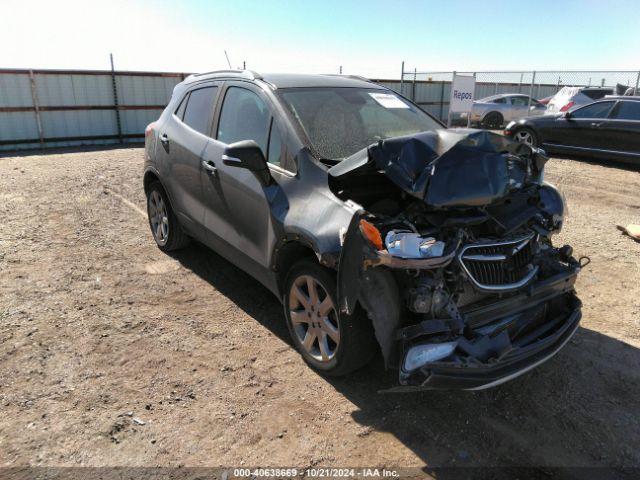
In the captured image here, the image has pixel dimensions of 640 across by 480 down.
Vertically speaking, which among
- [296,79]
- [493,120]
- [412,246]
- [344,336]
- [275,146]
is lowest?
[493,120]

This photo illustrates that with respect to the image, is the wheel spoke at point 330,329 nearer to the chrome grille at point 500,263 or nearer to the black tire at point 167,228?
the chrome grille at point 500,263

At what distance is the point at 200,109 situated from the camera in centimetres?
457

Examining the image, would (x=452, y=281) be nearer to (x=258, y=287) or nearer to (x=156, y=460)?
(x=156, y=460)

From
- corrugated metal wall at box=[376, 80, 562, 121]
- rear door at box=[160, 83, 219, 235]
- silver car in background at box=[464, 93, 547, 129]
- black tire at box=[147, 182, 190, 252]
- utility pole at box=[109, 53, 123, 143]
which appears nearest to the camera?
rear door at box=[160, 83, 219, 235]

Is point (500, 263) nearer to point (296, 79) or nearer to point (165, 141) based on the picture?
point (296, 79)

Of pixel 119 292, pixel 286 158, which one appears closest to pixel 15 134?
pixel 119 292

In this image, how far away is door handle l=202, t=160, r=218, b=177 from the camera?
13.2ft

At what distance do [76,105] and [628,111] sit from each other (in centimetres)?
1441

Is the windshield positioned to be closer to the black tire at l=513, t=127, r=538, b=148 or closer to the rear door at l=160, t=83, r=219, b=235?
the rear door at l=160, t=83, r=219, b=235

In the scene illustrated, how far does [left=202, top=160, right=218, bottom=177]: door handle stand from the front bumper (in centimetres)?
221

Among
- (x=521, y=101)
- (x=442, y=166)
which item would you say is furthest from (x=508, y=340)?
(x=521, y=101)

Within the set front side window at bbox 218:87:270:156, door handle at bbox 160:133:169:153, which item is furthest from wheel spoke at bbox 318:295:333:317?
door handle at bbox 160:133:169:153

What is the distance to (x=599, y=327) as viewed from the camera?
3.96 meters

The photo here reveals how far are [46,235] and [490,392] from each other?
213 inches
